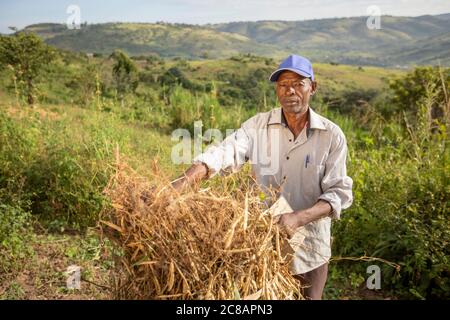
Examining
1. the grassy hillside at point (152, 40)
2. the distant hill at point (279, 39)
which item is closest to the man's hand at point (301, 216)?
the grassy hillside at point (152, 40)

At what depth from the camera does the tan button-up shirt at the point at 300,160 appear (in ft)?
7.34

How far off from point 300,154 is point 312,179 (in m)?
0.14

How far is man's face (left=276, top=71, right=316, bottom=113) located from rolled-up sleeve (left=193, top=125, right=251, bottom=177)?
0.26m

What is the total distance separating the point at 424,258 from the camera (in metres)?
3.72

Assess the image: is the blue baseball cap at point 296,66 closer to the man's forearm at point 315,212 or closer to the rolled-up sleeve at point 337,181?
the rolled-up sleeve at point 337,181

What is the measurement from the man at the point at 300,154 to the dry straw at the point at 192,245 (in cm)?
65

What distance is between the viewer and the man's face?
89.0 inches

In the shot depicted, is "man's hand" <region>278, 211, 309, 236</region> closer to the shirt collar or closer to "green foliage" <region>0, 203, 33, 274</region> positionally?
the shirt collar

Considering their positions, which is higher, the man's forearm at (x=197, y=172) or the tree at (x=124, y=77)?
the tree at (x=124, y=77)

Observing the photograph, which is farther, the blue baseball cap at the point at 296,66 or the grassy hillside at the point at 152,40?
the grassy hillside at the point at 152,40

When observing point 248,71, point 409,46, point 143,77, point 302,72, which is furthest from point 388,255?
point 409,46

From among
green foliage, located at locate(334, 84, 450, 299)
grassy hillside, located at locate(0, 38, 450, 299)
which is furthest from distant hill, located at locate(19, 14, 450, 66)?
green foliage, located at locate(334, 84, 450, 299)

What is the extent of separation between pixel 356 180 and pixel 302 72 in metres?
2.60

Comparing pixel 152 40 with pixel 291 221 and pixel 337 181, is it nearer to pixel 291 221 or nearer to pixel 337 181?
pixel 337 181
